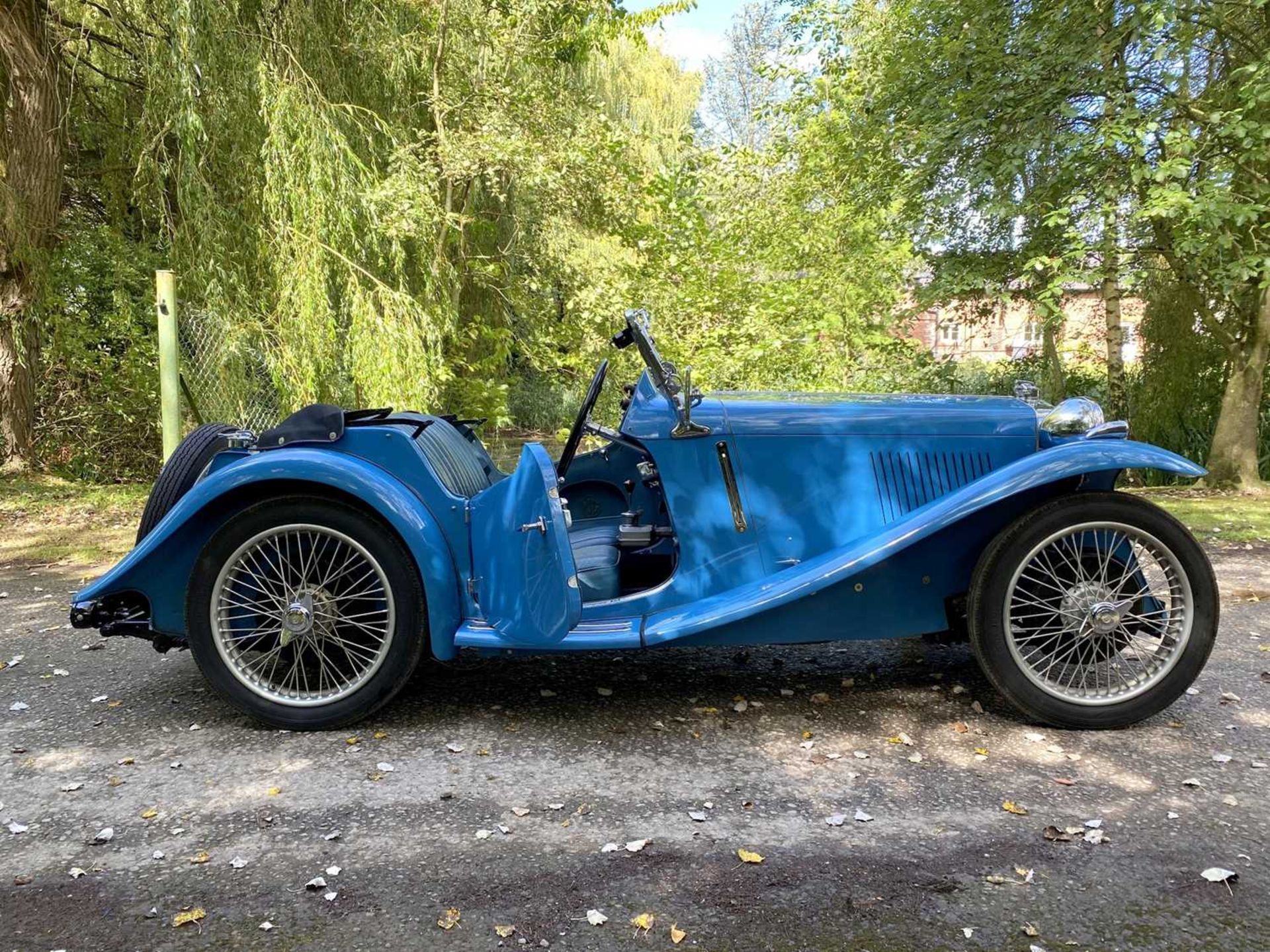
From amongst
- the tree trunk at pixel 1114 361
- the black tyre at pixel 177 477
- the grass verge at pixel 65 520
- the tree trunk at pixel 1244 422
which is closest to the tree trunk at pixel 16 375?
the grass verge at pixel 65 520

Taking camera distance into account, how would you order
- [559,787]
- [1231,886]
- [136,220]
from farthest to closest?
[136,220] < [559,787] < [1231,886]

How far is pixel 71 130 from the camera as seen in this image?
10.2 metres

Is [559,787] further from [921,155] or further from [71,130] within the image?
[71,130]

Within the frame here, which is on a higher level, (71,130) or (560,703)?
(71,130)

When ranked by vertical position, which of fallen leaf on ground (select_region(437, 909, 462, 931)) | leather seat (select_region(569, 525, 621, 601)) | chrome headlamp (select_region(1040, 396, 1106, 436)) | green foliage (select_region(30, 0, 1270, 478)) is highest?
green foliage (select_region(30, 0, 1270, 478))

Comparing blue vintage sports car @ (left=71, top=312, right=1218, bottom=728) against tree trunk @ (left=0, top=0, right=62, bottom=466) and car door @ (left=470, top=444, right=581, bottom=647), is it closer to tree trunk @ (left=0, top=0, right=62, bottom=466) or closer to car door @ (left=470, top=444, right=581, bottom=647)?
car door @ (left=470, top=444, right=581, bottom=647)

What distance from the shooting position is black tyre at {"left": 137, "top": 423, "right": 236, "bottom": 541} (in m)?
4.02

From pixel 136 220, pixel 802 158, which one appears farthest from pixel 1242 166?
pixel 136 220

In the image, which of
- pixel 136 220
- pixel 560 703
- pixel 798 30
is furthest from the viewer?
pixel 798 30

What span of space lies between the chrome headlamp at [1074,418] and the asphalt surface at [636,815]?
1170 millimetres

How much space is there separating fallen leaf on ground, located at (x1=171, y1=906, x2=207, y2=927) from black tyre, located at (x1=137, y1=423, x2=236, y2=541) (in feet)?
6.39

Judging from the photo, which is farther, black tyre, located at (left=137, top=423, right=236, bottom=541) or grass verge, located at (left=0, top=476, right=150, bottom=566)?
grass verge, located at (left=0, top=476, right=150, bottom=566)

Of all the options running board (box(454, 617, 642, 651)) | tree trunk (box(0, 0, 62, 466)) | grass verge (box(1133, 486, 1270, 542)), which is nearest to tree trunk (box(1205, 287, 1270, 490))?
grass verge (box(1133, 486, 1270, 542))

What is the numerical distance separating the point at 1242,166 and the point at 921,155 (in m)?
2.95
